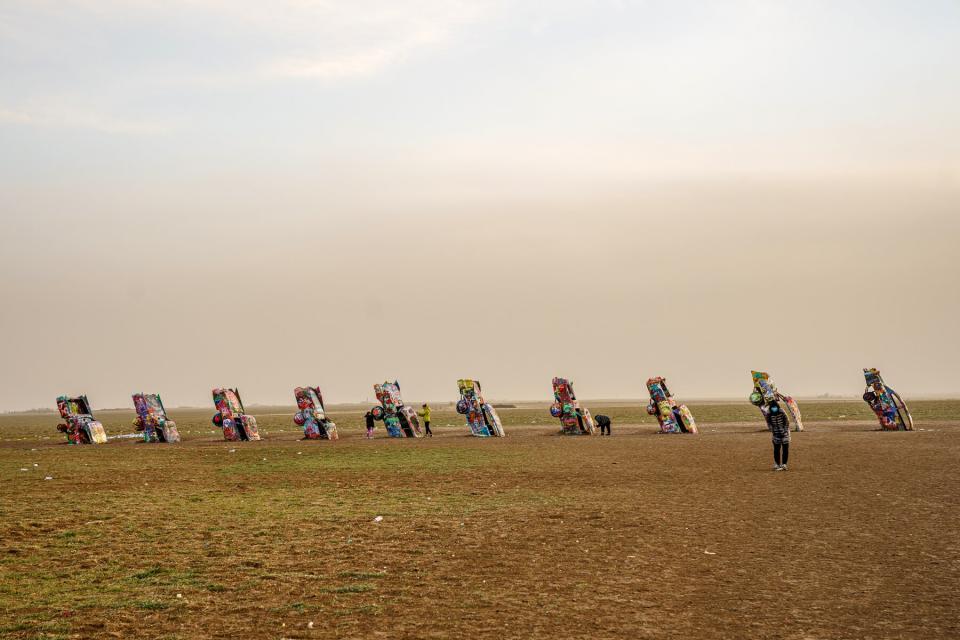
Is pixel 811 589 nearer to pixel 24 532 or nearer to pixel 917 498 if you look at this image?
pixel 917 498

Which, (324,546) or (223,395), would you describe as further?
(223,395)

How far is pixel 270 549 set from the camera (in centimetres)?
1527

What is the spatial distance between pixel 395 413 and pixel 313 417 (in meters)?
4.92

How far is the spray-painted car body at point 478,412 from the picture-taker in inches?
1924

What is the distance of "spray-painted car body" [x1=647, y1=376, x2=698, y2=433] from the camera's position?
48.5 meters

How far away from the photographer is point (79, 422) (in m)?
46.8

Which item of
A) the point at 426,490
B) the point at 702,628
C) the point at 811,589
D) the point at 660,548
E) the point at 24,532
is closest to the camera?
the point at 702,628

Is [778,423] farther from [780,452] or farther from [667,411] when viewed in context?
[667,411]

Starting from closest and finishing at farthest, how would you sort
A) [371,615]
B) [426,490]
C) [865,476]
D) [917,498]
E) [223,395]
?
[371,615], [917,498], [426,490], [865,476], [223,395]

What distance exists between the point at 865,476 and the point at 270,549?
62.9ft

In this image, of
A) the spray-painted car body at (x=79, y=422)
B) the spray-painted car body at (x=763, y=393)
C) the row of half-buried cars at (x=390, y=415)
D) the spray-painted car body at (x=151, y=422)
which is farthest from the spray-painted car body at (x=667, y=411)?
the spray-painted car body at (x=79, y=422)

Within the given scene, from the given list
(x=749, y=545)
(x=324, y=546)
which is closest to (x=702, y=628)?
(x=749, y=545)

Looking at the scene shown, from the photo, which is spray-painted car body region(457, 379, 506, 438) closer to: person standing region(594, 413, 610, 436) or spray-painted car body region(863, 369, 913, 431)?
person standing region(594, 413, 610, 436)

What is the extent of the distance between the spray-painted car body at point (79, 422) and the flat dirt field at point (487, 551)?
704 inches
